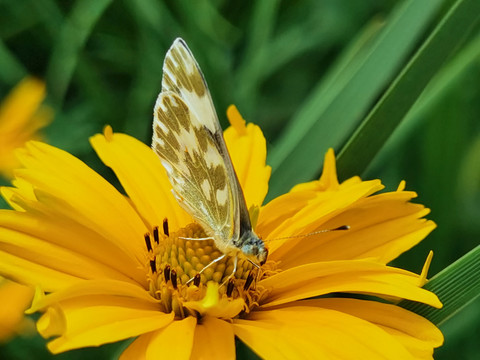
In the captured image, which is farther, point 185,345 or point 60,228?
point 60,228

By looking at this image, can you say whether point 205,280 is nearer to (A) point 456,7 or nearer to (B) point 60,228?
(B) point 60,228

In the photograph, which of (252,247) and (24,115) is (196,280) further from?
(24,115)

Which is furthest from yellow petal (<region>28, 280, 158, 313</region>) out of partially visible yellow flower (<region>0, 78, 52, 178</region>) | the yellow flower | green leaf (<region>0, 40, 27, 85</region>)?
green leaf (<region>0, 40, 27, 85</region>)

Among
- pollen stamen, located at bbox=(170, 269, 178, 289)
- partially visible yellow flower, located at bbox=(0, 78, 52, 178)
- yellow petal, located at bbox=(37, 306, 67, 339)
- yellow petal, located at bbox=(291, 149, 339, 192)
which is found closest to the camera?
yellow petal, located at bbox=(37, 306, 67, 339)

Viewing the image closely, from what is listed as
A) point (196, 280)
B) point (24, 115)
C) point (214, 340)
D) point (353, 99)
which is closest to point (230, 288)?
point (196, 280)

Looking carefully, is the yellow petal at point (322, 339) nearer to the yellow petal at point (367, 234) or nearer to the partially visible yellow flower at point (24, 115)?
the yellow petal at point (367, 234)

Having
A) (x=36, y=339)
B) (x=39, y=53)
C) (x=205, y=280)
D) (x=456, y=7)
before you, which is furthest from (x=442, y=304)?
(x=39, y=53)

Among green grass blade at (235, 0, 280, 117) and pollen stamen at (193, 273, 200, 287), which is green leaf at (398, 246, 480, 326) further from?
green grass blade at (235, 0, 280, 117)
